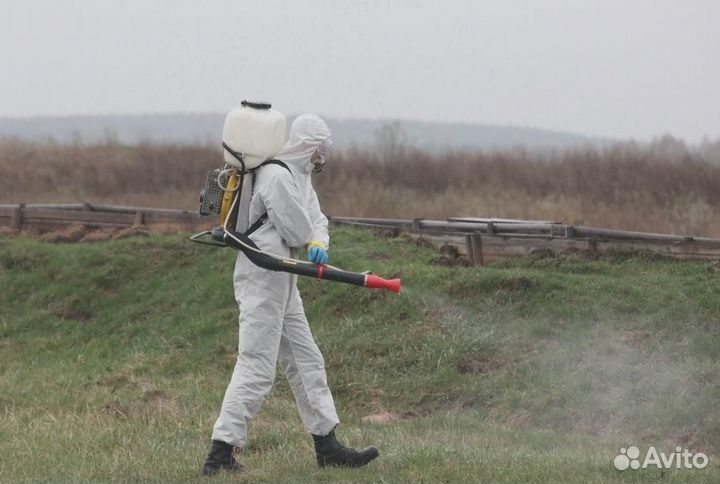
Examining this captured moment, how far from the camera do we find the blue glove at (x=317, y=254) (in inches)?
288

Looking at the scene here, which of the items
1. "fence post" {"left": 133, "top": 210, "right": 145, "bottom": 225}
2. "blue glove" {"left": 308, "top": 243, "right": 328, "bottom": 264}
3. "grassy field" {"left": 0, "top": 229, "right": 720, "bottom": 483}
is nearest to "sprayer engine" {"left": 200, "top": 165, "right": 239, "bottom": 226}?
"blue glove" {"left": 308, "top": 243, "right": 328, "bottom": 264}

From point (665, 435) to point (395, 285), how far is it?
3.36 meters

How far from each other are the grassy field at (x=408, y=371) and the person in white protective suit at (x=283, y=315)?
0.74 feet

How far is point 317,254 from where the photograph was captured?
24.1ft

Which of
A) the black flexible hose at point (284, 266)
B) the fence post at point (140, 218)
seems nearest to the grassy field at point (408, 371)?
the black flexible hose at point (284, 266)

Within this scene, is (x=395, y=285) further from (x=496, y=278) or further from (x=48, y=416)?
(x=496, y=278)

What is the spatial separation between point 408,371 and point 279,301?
16.0ft

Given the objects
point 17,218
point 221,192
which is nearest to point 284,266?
point 221,192

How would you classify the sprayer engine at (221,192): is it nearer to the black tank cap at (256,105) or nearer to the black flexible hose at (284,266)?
the black flexible hose at (284,266)

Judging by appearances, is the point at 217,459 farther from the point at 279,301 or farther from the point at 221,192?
the point at 221,192

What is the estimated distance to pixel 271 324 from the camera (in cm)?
734

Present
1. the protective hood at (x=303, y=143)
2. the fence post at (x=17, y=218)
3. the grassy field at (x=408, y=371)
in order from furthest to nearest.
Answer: the fence post at (x=17, y=218)
the grassy field at (x=408, y=371)
the protective hood at (x=303, y=143)

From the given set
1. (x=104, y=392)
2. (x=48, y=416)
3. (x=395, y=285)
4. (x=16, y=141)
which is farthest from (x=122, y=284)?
(x=16, y=141)

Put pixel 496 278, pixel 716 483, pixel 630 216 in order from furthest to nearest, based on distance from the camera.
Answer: pixel 630 216, pixel 496 278, pixel 716 483
